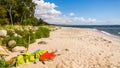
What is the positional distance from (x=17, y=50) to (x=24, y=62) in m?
2.93

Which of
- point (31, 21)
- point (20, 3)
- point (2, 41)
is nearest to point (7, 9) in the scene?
point (20, 3)

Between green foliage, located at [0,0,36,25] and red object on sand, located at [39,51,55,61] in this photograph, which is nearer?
red object on sand, located at [39,51,55,61]

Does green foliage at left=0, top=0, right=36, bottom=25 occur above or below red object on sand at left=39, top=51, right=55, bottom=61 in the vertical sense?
above

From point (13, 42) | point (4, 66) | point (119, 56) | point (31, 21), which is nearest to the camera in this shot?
point (4, 66)

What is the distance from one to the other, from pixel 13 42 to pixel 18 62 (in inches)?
170

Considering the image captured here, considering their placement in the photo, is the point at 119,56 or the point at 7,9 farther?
the point at 7,9

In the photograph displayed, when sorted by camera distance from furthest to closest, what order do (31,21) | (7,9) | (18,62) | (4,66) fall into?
(31,21) → (7,9) → (18,62) → (4,66)

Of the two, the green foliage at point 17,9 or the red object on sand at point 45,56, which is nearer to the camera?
the red object on sand at point 45,56

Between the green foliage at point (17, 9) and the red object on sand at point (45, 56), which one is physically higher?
the green foliage at point (17, 9)

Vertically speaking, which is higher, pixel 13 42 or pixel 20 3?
pixel 20 3

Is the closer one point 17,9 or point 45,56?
point 45,56

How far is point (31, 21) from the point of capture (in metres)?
55.4

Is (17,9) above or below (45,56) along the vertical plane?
above

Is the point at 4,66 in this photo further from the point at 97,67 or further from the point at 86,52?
the point at 86,52
